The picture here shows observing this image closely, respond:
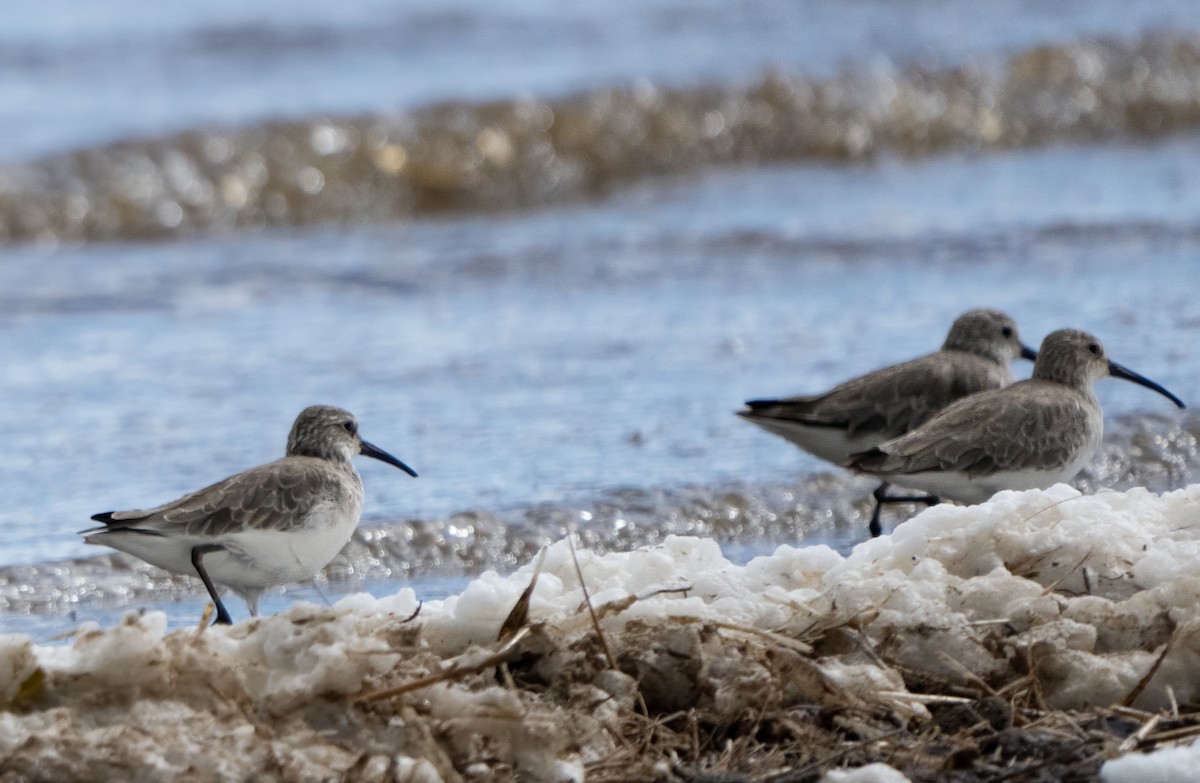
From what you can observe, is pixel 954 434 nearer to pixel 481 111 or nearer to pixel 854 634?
pixel 854 634

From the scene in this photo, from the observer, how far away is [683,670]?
3.63m

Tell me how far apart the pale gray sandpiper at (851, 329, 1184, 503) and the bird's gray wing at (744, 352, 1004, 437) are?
35 centimetres

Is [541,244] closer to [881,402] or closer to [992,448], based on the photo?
[881,402]

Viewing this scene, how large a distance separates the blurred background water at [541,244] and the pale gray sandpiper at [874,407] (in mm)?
267

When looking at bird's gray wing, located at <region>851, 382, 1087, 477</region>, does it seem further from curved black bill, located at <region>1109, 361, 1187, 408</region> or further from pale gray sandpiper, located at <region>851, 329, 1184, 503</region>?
curved black bill, located at <region>1109, 361, 1187, 408</region>

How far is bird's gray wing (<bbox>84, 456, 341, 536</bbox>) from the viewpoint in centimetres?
485

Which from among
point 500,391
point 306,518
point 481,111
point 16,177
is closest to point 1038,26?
point 481,111

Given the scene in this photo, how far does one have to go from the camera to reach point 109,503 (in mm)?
6285

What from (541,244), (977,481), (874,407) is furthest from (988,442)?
(541,244)

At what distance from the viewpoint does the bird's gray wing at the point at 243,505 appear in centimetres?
485

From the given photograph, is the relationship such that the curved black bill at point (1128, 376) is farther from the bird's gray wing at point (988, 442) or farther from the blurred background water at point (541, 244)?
the bird's gray wing at point (988, 442)

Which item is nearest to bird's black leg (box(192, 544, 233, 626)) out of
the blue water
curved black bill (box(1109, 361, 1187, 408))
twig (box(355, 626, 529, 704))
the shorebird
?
the shorebird

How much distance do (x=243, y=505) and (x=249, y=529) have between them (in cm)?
8

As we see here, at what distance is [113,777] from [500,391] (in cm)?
461
